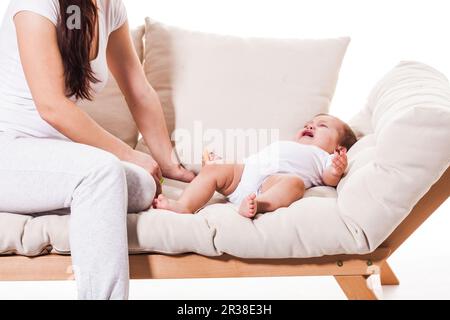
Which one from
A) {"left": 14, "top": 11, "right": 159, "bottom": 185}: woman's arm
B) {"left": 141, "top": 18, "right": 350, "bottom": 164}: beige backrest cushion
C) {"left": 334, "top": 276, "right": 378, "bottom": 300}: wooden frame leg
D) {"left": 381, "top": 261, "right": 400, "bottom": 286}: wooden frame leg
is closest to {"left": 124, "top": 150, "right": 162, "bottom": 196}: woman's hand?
{"left": 14, "top": 11, "right": 159, "bottom": 185}: woman's arm

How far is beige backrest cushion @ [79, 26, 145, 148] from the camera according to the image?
213 cm

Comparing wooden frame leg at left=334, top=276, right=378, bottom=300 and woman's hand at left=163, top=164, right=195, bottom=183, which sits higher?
woman's hand at left=163, top=164, right=195, bottom=183

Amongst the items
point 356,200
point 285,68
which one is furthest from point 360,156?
point 285,68

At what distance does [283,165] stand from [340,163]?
0.15 m

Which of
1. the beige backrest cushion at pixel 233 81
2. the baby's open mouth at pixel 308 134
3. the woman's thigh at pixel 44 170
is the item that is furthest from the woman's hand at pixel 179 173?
the woman's thigh at pixel 44 170

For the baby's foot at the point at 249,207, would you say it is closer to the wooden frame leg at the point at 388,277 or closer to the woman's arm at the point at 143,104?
the woman's arm at the point at 143,104

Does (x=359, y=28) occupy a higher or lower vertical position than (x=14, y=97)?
lower

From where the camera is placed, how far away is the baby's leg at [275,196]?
1.60 meters

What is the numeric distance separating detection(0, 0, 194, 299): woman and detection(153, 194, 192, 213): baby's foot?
39mm

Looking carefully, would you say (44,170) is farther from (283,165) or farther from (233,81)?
(233,81)

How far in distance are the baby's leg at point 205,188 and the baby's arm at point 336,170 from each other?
8.9 inches

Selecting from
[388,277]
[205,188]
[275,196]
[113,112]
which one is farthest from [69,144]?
[388,277]

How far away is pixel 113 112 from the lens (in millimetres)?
2150

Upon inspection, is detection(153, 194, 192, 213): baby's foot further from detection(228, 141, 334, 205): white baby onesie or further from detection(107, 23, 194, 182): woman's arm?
detection(107, 23, 194, 182): woman's arm
